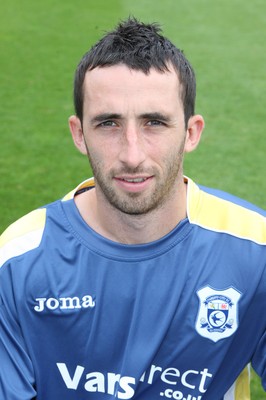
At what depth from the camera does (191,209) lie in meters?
2.32

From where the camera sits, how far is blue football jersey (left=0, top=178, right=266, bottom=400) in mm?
2203

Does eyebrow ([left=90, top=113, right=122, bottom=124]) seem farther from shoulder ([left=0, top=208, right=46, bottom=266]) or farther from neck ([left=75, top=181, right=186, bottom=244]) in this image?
shoulder ([left=0, top=208, right=46, bottom=266])

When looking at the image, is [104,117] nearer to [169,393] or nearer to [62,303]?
[62,303]

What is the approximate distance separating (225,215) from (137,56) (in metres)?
0.56

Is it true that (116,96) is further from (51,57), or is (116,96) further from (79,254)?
(51,57)

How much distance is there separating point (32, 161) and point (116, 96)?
427cm

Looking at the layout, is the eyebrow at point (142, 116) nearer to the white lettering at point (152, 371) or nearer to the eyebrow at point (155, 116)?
the eyebrow at point (155, 116)

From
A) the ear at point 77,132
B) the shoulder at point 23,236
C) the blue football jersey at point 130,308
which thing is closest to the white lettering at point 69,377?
the blue football jersey at point 130,308

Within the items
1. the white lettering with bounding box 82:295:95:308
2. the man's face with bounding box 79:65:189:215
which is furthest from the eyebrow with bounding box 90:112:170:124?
the white lettering with bounding box 82:295:95:308

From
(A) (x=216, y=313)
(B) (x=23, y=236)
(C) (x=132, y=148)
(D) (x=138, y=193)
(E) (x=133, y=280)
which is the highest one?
(C) (x=132, y=148)

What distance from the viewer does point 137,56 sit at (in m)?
2.13

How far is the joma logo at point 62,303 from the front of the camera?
2199mm

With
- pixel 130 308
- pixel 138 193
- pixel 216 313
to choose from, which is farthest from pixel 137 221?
pixel 216 313

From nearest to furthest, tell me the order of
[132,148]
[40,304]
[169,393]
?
[132,148] → [40,304] → [169,393]
